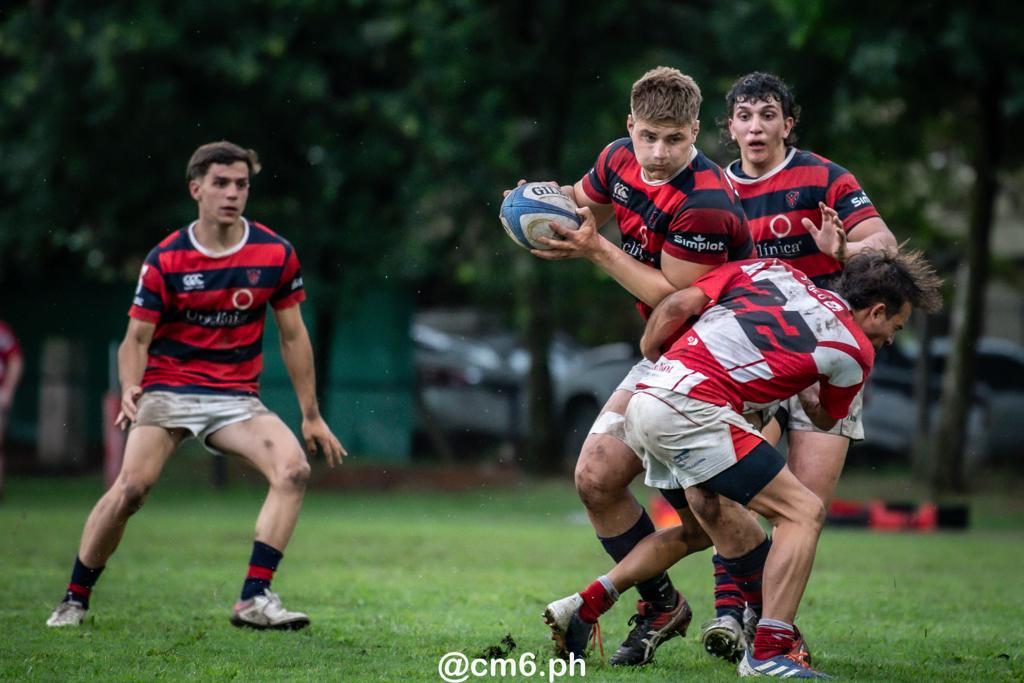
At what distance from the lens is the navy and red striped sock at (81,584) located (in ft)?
24.0

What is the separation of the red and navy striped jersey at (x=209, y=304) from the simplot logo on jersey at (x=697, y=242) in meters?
2.81

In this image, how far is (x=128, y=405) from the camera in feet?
23.7

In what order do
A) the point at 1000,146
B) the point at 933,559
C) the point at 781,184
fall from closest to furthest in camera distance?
the point at 781,184, the point at 933,559, the point at 1000,146

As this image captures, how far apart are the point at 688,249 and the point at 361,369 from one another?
17.9 meters

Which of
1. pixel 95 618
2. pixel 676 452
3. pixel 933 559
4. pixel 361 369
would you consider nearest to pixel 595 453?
pixel 676 452

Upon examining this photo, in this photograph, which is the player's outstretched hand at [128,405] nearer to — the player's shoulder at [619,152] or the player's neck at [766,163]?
the player's shoulder at [619,152]

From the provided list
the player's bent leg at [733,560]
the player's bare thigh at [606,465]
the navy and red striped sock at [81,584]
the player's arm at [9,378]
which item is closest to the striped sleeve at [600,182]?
the player's bare thigh at [606,465]

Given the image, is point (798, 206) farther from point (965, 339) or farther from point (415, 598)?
point (965, 339)

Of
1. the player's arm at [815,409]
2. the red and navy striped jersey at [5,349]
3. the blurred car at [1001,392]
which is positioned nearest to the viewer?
the player's arm at [815,409]

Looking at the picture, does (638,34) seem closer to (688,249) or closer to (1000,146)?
(1000,146)

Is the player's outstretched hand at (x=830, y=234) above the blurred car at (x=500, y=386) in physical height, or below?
above

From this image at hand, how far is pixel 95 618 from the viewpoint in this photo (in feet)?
24.4

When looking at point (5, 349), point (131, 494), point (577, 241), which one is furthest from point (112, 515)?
point (5, 349)

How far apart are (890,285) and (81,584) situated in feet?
14.3
